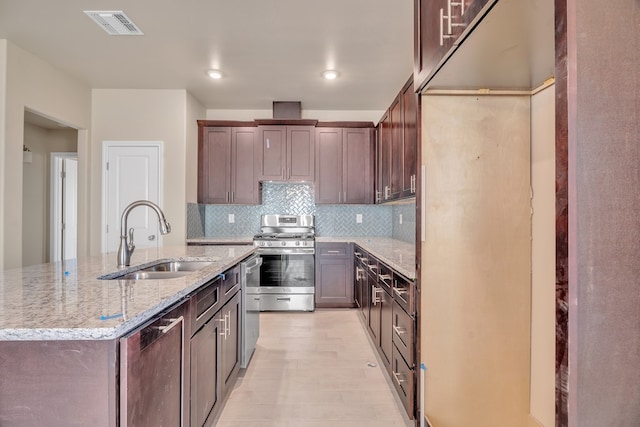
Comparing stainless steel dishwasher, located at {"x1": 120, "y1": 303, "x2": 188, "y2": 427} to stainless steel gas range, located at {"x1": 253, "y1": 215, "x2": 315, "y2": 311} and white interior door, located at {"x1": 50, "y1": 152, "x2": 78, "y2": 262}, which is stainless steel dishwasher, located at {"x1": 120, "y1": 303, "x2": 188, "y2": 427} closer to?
stainless steel gas range, located at {"x1": 253, "y1": 215, "x2": 315, "y2": 311}

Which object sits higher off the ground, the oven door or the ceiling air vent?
the ceiling air vent

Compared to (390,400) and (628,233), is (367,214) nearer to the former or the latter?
(390,400)

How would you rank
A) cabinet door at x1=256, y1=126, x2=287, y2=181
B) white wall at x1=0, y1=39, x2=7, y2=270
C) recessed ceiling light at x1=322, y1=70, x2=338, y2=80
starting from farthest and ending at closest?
cabinet door at x1=256, y1=126, x2=287, y2=181 < recessed ceiling light at x1=322, y1=70, x2=338, y2=80 < white wall at x1=0, y1=39, x2=7, y2=270

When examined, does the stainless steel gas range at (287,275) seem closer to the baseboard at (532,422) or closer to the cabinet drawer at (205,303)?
the cabinet drawer at (205,303)

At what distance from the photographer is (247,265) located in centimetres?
249

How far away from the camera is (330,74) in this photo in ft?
11.2

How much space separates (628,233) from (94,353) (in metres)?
1.34

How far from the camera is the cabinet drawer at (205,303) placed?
147 centimetres

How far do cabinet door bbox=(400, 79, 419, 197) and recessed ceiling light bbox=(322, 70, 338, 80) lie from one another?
0.89m

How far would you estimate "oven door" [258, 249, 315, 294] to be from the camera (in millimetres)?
3996

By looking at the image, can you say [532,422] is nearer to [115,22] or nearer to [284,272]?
[284,272]

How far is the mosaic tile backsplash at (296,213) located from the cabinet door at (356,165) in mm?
329

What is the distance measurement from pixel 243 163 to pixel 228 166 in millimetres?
208

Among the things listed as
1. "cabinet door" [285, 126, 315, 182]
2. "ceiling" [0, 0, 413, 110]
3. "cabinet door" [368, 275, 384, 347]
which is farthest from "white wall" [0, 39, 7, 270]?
"cabinet door" [368, 275, 384, 347]
